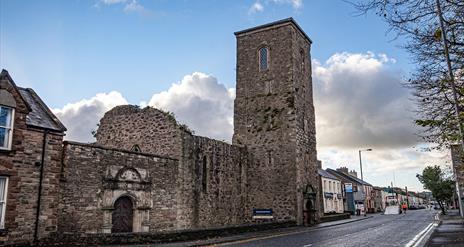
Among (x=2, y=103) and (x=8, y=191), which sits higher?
(x=2, y=103)

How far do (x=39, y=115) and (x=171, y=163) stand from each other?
7.89 m

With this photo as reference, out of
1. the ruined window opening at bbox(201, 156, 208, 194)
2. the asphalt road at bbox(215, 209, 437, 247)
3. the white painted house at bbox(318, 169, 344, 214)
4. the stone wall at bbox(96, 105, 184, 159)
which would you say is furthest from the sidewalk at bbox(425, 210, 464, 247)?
the white painted house at bbox(318, 169, 344, 214)

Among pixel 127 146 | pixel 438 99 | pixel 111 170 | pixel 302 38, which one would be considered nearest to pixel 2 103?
pixel 111 170

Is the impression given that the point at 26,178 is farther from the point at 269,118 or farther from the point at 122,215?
the point at 269,118

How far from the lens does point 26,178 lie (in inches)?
564

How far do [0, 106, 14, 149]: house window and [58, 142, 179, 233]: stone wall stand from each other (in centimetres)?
261

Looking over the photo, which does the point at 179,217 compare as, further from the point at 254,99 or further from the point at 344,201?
the point at 344,201

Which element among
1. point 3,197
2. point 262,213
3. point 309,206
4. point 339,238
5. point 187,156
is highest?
point 187,156

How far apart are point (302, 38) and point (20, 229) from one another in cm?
2650

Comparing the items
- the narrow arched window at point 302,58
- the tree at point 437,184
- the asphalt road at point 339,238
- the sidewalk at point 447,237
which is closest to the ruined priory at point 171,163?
the narrow arched window at point 302,58

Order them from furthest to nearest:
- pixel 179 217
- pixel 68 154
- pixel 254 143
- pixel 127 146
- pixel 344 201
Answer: pixel 344 201
pixel 254 143
pixel 127 146
pixel 179 217
pixel 68 154

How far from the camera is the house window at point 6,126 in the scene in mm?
13845

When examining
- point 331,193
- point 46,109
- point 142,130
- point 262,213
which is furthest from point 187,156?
point 331,193

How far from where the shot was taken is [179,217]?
2184 centimetres
